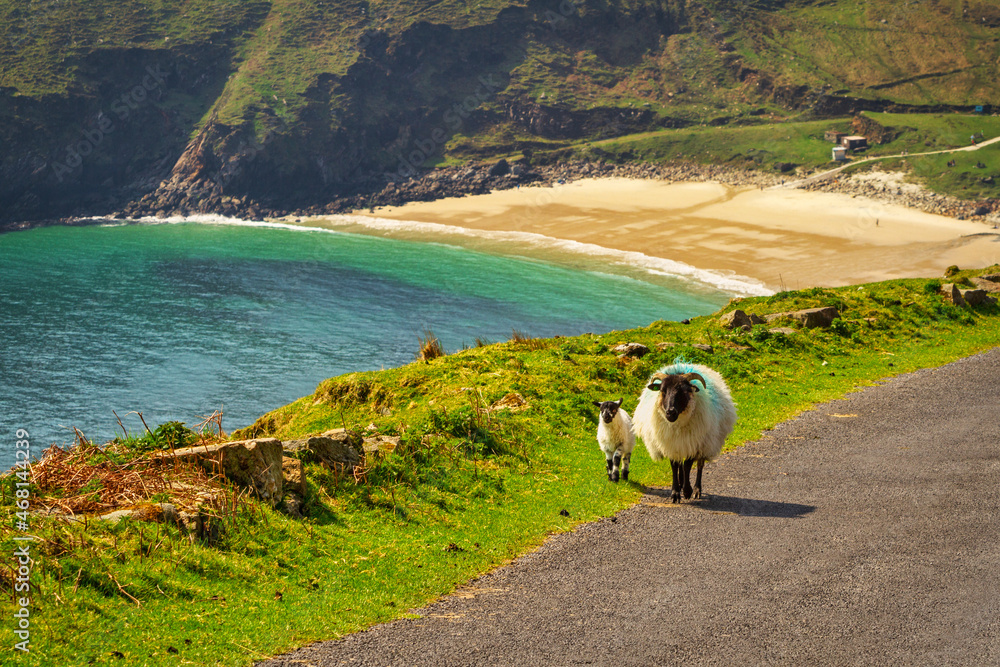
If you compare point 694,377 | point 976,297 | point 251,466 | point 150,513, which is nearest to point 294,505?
point 251,466

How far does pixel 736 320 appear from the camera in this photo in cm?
2427

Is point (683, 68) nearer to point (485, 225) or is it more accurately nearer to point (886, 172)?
point (886, 172)

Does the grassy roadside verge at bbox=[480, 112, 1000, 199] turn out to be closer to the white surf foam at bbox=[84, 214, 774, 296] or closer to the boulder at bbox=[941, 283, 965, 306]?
the white surf foam at bbox=[84, 214, 774, 296]

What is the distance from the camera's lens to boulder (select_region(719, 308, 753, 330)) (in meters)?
24.2

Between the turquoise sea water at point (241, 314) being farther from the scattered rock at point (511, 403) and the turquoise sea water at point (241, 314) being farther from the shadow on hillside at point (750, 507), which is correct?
the shadow on hillside at point (750, 507)

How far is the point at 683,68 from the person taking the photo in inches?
6053

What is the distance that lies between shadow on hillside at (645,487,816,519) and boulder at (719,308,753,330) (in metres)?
11.4

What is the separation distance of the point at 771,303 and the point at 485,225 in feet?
249

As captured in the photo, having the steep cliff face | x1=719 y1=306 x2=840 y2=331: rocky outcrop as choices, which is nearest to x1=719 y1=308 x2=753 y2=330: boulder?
x1=719 y1=306 x2=840 y2=331: rocky outcrop

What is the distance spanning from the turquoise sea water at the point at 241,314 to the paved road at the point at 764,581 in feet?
99.5

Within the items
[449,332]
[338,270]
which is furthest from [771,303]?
[338,270]

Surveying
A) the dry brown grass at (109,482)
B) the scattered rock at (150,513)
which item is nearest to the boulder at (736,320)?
the dry brown grass at (109,482)

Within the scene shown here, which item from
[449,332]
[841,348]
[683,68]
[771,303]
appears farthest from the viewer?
[683,68]

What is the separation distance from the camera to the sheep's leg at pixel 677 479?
537 inches
